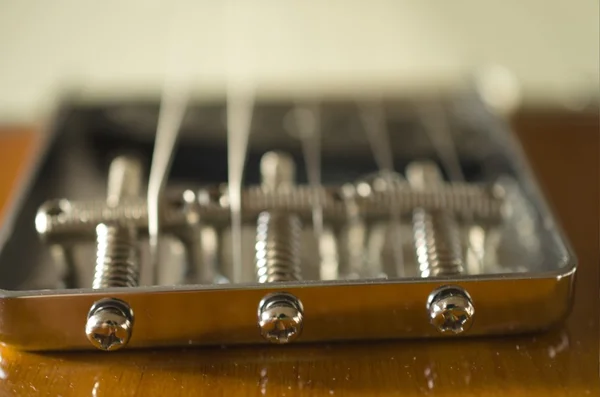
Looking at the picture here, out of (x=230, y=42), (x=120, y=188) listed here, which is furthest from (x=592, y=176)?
(x=230, y=42)

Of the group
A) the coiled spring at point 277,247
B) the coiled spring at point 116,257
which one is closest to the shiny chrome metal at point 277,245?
the coiled spring at point 277,247

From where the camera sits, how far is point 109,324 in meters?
0.47

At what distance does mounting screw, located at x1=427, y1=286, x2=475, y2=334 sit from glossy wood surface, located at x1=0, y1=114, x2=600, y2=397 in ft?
0.11

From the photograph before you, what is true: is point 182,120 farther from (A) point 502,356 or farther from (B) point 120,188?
(A) point 502,356

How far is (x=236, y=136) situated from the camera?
33.1 inches

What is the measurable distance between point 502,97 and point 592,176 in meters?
0.25

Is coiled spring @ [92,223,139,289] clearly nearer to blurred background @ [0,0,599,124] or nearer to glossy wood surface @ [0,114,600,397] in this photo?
glossy wood surface @ [0,114,600,397]

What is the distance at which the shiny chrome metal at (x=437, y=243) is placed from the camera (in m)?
0.53

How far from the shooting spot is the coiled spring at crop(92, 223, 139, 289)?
0.51m

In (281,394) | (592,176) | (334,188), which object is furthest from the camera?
(592,176)

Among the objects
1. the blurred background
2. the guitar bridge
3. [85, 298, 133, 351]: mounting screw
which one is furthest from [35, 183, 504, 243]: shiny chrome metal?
the blurred background

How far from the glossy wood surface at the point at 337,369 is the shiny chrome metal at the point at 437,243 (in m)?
0.06

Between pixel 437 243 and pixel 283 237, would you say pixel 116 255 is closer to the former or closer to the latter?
pixel 283 237

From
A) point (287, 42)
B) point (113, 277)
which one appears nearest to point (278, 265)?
point (113, 277)
